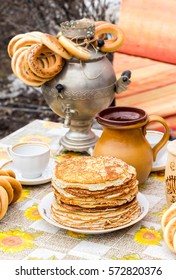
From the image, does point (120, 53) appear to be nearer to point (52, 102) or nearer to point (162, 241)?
point (52, 102)

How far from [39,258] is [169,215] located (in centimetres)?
30

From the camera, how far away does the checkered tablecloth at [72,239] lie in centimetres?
139

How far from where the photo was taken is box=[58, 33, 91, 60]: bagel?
188cm

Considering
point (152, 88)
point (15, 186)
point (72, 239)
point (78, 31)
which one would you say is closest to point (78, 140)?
point (78, 31)

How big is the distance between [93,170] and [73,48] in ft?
1.74

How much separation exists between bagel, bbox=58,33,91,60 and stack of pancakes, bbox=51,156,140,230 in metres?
0.50

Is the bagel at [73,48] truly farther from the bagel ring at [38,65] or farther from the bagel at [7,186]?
the bagel at [7,186]

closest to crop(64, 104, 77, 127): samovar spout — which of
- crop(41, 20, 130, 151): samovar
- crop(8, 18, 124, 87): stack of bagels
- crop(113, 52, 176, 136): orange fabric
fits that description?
crop(41, 20, 130, 151): samovar

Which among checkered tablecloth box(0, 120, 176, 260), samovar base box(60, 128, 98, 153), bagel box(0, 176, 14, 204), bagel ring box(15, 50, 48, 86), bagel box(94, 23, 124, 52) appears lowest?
samovar base box(60, 128, 98, 153)

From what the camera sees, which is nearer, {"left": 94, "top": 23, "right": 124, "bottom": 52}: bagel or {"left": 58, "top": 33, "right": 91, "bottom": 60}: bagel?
{"left": 58, "top": 33, "right": 91, "bottom": 60}: bagel

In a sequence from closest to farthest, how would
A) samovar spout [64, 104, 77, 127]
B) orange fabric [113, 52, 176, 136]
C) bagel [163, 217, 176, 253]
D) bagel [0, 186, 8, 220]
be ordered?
bagel [163, 217, 176, 253] → bagel [0, 186, 8, 220] → samovar spout [64, 104, 77, 127] → orange fabric [113, 52, 176, 136]

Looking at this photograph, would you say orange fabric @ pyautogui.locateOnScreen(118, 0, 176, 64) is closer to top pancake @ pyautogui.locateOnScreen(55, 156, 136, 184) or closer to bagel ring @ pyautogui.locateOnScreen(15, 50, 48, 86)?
bagel ring @ pyautogui.locateOnScreen(15, 50, 48, 86)

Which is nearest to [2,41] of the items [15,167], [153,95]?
[153,95]

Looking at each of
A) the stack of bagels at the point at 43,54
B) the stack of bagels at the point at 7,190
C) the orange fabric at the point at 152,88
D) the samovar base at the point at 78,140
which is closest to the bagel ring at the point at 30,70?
the stack of bagels at the point at 43,54
